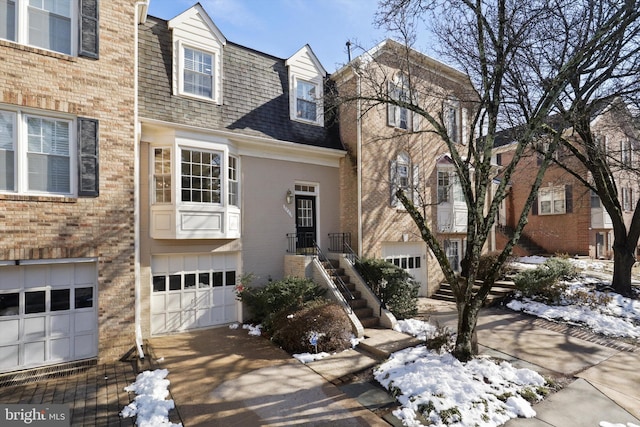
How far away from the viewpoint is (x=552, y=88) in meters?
6.47

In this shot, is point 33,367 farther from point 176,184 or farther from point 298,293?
point 298,293

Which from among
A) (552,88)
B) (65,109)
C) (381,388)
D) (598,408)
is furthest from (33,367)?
(552,88)

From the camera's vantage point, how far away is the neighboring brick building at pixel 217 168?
28.1 ft

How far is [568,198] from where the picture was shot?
19.9 meters

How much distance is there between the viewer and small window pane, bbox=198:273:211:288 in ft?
30.4

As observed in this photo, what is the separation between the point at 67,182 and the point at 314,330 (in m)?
6.29

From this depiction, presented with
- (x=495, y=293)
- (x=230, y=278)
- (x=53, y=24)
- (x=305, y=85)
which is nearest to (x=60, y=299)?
(x=230, y=278)

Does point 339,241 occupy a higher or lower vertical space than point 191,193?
lower

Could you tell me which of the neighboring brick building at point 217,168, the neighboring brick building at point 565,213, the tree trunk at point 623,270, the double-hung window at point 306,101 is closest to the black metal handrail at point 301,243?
the neighboring brick building at point 217,168

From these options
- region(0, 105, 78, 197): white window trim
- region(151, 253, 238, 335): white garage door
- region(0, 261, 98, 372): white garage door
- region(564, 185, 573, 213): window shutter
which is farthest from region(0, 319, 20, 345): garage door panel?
region(564, 185, 573, 213): window shutter

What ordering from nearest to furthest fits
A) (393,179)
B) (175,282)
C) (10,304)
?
1. (10,304)
2. (175,282)
3. (393,179)

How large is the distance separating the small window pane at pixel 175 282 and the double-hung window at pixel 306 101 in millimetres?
6487

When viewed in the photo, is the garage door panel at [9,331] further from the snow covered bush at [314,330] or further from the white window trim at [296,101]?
the white window trim at [296,101]

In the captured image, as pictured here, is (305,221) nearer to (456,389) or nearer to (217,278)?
(217,278)
